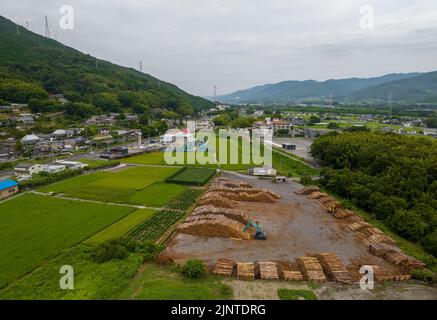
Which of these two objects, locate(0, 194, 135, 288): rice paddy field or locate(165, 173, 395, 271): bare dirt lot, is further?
locate(165, 173, 395, 271): bare dirt lot

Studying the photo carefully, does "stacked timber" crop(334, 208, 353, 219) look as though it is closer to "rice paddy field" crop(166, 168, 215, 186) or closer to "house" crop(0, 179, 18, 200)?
"rice paddy field" crop(166, 168, 215, 186)

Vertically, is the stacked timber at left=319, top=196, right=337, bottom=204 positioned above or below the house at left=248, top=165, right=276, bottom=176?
below

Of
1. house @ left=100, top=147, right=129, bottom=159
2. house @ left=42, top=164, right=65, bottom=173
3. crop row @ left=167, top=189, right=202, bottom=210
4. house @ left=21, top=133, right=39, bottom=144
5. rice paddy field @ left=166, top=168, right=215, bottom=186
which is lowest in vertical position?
crop row @ left=167, top=189, right=202, bottom=210

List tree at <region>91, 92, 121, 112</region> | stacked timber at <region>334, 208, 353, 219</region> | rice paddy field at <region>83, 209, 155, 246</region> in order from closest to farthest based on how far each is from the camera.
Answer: rice paddy field at <region>83, 209, 155, 246</region> < stacked timber at <region>334, 208, 353, 219</region> < tree at <region>91, 92, 121, 112</region>

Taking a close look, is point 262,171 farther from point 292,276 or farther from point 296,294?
point 296,294

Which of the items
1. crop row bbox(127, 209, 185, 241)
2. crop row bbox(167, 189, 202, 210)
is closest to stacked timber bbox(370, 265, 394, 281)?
crop row bbox(127, 209, 185, 241)

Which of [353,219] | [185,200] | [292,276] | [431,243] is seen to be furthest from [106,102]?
[431,243]
